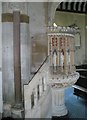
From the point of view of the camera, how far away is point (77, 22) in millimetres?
8617

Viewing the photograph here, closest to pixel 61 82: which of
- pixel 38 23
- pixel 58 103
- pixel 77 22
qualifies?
pixel 58 103

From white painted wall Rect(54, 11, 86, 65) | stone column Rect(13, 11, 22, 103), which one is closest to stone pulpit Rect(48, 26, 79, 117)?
stone column Rect(13, 11, 22, 103)

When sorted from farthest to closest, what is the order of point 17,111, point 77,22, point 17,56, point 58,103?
point 77,22 → point 58,103 → point 17,56 → point 17,111

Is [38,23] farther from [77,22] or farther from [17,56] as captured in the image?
[77,22]

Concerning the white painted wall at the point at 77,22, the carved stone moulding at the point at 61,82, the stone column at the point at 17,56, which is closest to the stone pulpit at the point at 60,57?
the carved stone moulding at the point at 61,82

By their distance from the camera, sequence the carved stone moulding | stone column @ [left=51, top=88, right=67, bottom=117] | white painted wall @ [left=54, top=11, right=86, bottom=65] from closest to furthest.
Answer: the carved stone moulding → stone column @ [left=51, top=88, right=67, bottom=117] → white painted wall @ [left=54, top=11, right=86, bottom=65]

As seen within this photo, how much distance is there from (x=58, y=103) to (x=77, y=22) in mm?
4866

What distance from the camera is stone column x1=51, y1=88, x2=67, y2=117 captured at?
4387 mm

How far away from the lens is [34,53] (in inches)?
180

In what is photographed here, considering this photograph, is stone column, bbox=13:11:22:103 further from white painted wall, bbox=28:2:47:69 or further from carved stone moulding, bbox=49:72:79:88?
carved stone moulding, bbox=49:72:79:88

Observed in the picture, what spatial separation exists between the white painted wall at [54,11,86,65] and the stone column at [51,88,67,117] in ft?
13.9

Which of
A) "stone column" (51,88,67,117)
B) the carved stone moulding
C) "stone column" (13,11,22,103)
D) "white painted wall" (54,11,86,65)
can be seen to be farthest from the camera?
"white painted wall" (54,11,86,65)

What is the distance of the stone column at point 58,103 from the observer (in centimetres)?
439

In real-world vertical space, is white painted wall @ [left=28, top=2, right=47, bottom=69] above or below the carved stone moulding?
above
